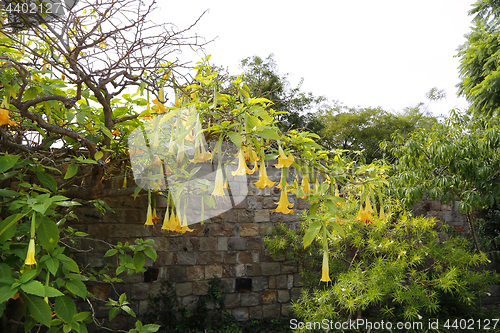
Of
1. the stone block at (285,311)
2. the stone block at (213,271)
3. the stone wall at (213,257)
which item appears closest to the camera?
the stone wall at (213,257)

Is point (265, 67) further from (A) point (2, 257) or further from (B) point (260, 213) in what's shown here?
(A) point (2, 257)

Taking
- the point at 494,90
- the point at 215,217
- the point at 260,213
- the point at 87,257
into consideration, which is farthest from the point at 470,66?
the point at 87,257

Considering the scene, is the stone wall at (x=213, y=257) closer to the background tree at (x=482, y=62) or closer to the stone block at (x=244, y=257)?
the stone block at (x=244, y=257)

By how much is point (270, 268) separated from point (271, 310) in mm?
476

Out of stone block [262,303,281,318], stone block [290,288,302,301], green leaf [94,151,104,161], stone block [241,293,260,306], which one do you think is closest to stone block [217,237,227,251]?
stone block [241,293,260,306]

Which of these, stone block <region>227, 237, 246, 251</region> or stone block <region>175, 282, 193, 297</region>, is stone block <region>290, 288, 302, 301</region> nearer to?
stone block <region>227, 237, 246, 251</region>

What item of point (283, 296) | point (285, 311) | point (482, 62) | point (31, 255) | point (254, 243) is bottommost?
point (285, 311)

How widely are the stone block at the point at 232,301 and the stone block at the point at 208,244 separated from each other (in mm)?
554

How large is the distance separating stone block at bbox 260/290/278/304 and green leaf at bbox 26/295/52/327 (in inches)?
110

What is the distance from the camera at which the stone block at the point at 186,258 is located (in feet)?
11.2

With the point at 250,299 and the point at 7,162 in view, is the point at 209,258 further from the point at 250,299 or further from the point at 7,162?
the point at 7,162

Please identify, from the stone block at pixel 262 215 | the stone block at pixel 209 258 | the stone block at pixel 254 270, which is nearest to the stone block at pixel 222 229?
the stone block at pixel 209 258

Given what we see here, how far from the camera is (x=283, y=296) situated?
12.2 ft

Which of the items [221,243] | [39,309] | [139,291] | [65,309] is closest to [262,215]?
[221,243]
